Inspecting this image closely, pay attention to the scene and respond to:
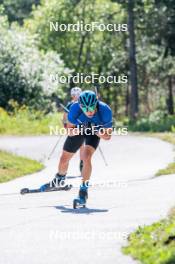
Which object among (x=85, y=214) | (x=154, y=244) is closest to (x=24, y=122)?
(x=85, y=214)

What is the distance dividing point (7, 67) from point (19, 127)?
7.33m

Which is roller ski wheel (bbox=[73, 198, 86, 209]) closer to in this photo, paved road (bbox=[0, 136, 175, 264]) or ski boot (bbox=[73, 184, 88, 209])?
ski boot (bbox=[73, 184, 88, 209])

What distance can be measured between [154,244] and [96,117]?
4.23 meters

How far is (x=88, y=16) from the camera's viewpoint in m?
64.4

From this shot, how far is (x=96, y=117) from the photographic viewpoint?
44.9 ft

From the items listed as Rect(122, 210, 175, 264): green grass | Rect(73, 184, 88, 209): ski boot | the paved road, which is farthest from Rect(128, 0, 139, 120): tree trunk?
Rect(122, 210, 175, 264): green grass

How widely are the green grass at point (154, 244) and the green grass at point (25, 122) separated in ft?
79.7

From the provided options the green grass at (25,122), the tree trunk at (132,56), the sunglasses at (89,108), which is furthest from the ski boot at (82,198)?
the tree trunk at (132,56)

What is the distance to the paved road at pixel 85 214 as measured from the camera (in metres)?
9.83

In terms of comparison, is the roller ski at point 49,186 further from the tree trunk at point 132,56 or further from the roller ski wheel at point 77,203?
the tree trunk at point 132,56

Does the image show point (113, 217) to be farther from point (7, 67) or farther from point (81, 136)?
point (7, 67)

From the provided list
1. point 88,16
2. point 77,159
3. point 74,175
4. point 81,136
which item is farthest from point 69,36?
point 81,136

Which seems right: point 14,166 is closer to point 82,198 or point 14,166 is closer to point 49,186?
point 49,186

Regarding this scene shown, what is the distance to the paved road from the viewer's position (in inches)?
387
